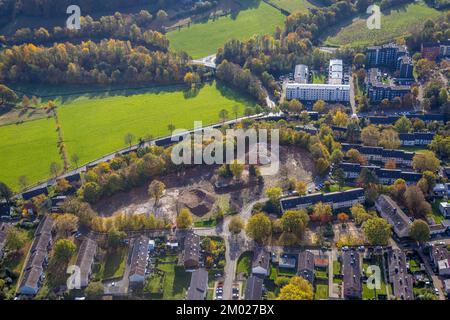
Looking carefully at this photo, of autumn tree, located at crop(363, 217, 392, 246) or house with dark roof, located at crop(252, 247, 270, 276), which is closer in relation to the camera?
house with dark roof, located at crop(252, 247, 270, 276)

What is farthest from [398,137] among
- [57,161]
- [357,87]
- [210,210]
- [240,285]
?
[57,161]

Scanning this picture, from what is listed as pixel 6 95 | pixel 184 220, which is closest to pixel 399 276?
pixel 184 220

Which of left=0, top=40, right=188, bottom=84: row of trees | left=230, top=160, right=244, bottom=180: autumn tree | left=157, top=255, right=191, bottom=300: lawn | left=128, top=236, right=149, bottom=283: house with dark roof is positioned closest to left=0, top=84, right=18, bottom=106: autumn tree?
left=0, top=40, right=188, bottom=84: row of trees

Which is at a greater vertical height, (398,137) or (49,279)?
(398,137)

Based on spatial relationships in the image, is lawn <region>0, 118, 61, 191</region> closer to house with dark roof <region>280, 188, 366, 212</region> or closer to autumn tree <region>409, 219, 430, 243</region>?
house with dark roof <region>280, 188, 366, 212</region>

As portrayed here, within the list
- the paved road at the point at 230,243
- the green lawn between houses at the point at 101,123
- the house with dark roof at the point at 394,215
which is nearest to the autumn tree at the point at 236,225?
the paved road at the point at 230,243

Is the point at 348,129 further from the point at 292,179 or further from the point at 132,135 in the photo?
the point at 132,135

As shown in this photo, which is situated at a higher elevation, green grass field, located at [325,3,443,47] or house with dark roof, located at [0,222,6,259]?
green grass field, located at [325,3,443,47]
